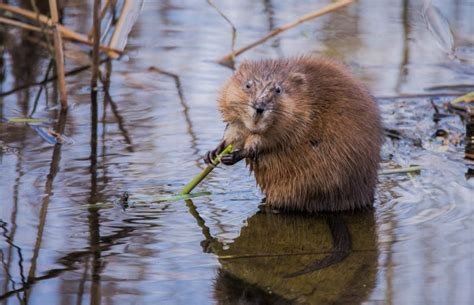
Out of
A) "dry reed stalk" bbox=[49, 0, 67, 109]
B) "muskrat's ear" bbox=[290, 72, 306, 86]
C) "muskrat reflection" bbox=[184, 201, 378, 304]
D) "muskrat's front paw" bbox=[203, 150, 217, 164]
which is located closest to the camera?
"muskrat reflection" bbox=[184, 201, 378, 304]

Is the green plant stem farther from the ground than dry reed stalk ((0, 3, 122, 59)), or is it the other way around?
dry reed stalk ((0, 3, 122, 59))

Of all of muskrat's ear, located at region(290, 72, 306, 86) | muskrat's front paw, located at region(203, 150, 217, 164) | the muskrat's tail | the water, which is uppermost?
muskrat's ear, located at region(290, 72, 306, 86)

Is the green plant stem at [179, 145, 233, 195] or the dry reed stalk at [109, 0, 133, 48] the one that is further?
the dry reed stalk at [109, 0, 133, 48]

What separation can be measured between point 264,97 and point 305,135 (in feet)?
0.80

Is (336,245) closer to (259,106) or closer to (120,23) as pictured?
(259,106)

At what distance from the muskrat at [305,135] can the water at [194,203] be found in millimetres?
111

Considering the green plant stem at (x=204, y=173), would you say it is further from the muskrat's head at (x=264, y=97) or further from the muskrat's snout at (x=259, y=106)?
the muskrat's snout at (x=259, y=106)

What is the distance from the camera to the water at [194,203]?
3.26 m

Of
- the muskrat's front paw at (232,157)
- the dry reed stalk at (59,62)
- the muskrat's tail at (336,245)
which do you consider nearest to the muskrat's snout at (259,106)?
the muskrat's front paw at (232,157)

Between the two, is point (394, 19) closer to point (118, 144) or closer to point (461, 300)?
point (118, 144)

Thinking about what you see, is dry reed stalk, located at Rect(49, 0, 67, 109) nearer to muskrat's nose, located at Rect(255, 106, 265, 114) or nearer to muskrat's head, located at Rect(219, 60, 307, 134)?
muskrat's head, located at Rect(219, 60, 307, 134)

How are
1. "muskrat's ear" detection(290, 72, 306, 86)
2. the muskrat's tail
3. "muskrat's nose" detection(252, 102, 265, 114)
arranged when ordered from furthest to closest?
"muskrat's ear" detection(290, 72, 306, 86), "muskrat's nose" detection(252, 102, 265, 114), the muskrat's tail

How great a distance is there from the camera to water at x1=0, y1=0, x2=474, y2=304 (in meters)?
3.26

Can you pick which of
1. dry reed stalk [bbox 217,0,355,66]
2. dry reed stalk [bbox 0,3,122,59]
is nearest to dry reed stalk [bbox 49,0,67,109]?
dry reed stalk [bbox 0,3,122,59]
